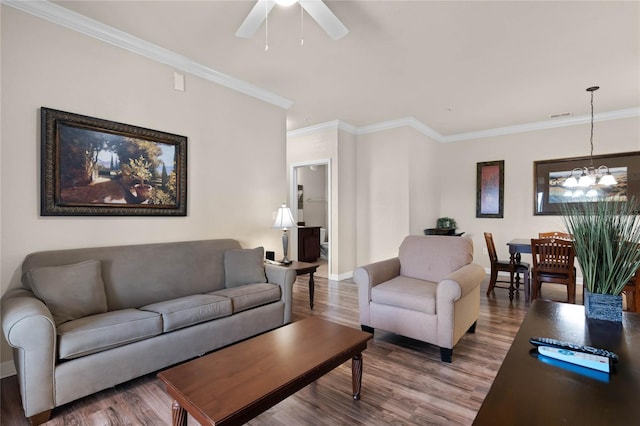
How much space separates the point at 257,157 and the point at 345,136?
2.10 metres

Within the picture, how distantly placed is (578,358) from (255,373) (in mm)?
1293

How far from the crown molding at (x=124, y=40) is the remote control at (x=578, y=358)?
3.58m

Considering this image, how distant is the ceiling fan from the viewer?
194cm

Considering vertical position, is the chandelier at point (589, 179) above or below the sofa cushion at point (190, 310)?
above

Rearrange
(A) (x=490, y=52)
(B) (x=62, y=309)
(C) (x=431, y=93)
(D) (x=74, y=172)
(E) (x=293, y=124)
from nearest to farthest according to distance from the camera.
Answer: (B) (x=62, y=309) → (D) (x=74, y=172) → (A) (x=490, y=52) → (C) (x=431, y=93) → (E) (x=293, y=124)

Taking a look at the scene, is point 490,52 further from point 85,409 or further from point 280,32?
point 85,409

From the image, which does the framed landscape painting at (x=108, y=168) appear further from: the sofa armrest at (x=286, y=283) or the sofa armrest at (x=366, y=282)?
the sofa armrest at (x=366, y=282)

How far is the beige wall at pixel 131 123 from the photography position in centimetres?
224

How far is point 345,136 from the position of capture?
18.0 feet

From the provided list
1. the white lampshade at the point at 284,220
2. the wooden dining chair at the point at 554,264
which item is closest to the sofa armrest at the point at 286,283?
the white lampshade at the point at 284,220

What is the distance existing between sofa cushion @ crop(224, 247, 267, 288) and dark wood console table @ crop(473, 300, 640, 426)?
2.41 meters

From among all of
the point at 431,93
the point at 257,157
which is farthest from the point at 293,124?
the point at 431,93

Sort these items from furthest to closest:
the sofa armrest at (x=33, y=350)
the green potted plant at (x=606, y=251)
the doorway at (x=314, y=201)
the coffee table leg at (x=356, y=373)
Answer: the doorway at (x=314, y=201), the coffee table leg at (x=356, y=373), the sofa armrest at (x=33, y=350), the green potted plant at (x=606, y=251)

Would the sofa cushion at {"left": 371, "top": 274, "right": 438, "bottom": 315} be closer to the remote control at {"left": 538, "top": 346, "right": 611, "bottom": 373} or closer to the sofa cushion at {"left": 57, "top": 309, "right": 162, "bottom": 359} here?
the remote control at {"left": 538, "top": 346, "right": 611, "bottom": 373}
